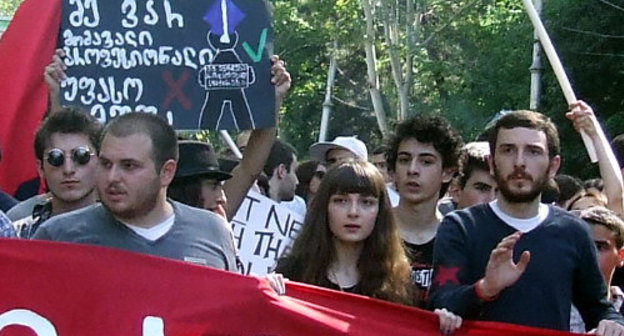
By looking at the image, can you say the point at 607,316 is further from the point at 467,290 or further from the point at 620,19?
the point at 620,19

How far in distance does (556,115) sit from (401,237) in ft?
63.5

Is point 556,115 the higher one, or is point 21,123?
point 556,115

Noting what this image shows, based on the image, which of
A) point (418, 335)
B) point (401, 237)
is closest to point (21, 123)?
point (401, 237)

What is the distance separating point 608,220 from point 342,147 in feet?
9.78

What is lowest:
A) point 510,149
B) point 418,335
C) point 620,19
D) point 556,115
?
point 418,335

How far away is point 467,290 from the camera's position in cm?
443

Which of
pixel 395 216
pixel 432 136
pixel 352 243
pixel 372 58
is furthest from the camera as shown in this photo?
pixel 372 58

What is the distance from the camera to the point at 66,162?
5305mm

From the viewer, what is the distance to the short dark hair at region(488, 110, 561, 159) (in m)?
4.77

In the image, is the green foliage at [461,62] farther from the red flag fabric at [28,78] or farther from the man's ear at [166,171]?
the man's ear at [166,171]

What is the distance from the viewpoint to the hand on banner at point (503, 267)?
13.9 feet

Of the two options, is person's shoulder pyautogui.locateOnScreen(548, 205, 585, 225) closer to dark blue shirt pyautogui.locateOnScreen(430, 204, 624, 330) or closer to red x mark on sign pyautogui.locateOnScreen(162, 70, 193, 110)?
dark blue shirt pyautogui.locateOnScreen(430, 204, 624, 330)

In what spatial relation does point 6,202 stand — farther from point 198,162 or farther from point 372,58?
point 372,58

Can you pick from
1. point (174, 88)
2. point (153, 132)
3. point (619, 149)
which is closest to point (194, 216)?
point (153, 132)
